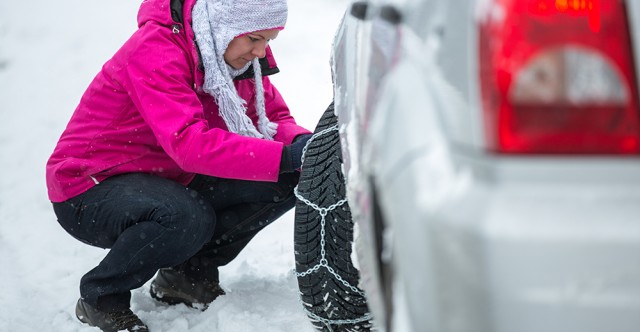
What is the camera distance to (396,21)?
1477 mm

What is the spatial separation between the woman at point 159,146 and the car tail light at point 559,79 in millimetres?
1503

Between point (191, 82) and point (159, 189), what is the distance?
0.39 m

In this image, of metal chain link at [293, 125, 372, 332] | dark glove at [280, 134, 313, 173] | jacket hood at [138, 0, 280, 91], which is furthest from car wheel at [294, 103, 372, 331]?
jacket hood at [138, 0, 280, 91]

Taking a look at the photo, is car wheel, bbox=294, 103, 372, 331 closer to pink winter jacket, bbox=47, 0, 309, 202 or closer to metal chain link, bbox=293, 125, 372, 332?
metal chain link, bbox=293, 125, 372, 332

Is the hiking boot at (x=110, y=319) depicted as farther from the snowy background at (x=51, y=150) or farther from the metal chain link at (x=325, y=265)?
the metal chain link at (x=325, y=265)

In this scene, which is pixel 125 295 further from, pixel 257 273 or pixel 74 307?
pixel 257 273

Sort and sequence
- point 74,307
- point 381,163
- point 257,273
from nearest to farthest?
point 381,163 → point 74,307 → point 257,273

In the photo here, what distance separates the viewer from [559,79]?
109cm

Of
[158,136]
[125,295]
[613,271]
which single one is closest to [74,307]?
[125,295]

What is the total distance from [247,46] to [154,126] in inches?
17.9

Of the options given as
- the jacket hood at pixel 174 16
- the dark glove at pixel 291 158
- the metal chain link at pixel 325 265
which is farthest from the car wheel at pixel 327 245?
the jacket hood at pixel 174 16

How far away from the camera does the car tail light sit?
1.09 metres

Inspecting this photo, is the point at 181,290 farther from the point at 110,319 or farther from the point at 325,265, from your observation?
the point at 325,265

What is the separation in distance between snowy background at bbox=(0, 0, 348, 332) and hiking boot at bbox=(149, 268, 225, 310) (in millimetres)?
37
